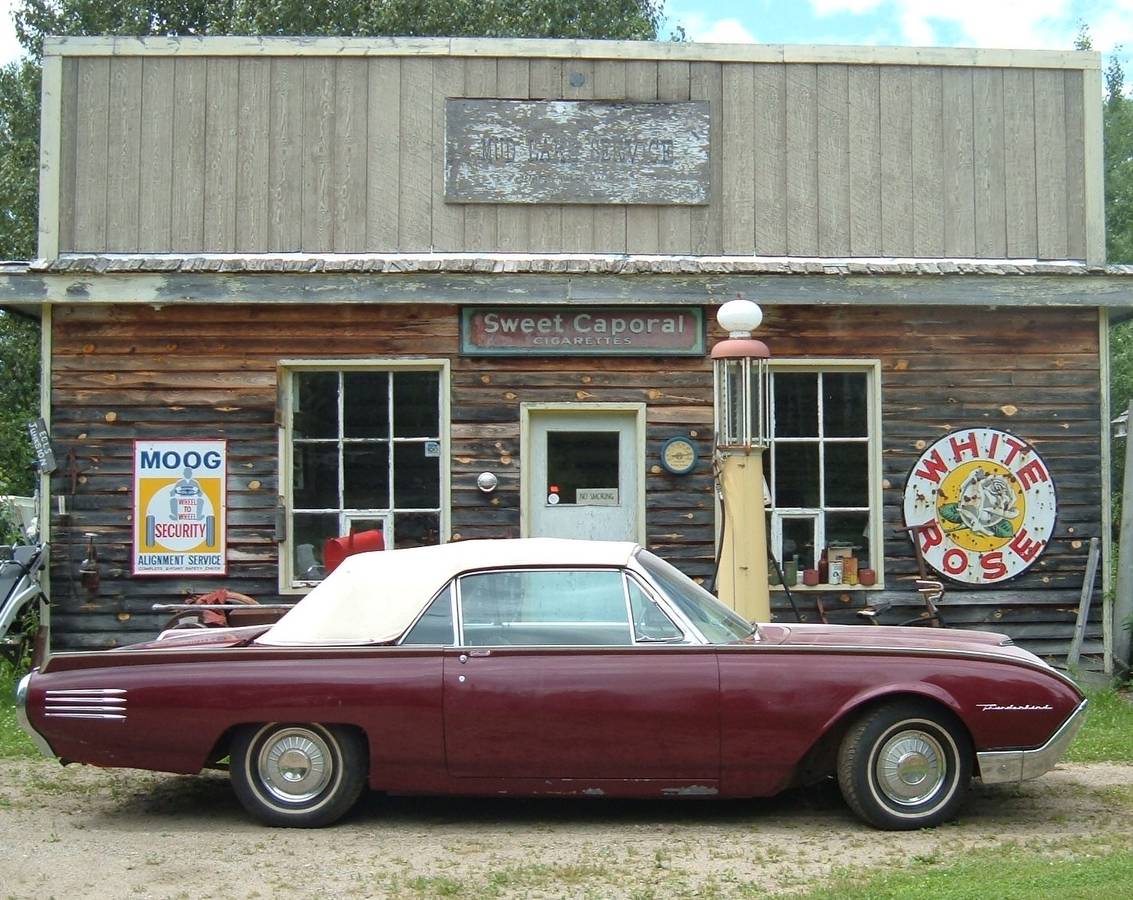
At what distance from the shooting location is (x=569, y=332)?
10180 millimetres

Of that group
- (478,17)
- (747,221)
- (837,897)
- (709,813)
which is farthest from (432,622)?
(478,17)

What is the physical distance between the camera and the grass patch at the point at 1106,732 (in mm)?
7836

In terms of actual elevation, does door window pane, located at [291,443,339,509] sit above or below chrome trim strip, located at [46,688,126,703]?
above

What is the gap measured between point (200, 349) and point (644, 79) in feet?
12.6

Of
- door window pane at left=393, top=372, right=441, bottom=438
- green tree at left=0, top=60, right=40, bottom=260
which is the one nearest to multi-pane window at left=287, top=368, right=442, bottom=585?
door window pane at left=393, top=372, right=441, bottom=438

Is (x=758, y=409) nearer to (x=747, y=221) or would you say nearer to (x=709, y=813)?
(x=747, y=221)

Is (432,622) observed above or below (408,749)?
above

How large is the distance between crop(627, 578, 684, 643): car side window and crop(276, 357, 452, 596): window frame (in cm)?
406

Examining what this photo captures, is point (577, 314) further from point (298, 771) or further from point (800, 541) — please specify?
point (298, 771)

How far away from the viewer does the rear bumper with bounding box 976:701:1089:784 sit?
6.01 meters

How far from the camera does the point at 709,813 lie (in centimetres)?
649

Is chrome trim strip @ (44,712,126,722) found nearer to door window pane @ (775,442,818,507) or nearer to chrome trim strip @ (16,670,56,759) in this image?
chrome trim strip @ (16,670,56,759)

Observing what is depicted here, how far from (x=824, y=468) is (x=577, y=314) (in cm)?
216

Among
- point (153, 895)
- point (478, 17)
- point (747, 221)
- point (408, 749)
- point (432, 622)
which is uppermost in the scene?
point (478, 17)
